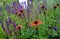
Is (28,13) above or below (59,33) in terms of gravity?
above

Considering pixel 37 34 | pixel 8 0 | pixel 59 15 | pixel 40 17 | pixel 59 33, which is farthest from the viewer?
pixel 8 0

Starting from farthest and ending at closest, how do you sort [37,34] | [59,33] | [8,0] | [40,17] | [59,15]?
[8,0]
[59,15]
[40,17]
[59,33]
[37,34]

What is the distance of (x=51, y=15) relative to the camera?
2.84 metres

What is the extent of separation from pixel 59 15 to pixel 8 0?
152 centimetres

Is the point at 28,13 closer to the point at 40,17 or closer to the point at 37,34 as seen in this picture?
the point at 40,17

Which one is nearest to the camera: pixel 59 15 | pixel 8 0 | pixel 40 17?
pixel 40 17

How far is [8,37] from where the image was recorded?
2.44 m


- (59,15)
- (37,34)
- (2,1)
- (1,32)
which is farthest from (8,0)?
(37,34)

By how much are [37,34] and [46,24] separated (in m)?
0.31

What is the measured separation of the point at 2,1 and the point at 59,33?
6.90 feet

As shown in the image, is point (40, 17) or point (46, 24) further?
point (40, 17)

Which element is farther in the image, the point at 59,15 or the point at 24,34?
the point at 59,15

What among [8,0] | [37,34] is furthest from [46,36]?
[8,0]

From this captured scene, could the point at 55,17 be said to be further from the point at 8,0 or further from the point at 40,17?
the point at 8,0
